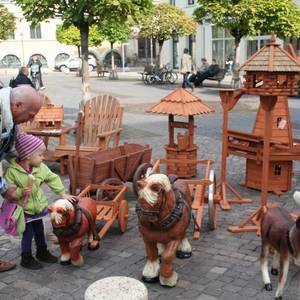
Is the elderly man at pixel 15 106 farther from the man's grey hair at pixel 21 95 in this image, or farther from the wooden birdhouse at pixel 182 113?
the wooden birdhouse at pixel 182 113

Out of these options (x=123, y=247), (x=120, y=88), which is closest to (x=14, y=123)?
(x=123, y=247)

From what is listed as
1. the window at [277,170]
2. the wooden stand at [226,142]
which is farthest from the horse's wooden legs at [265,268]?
the window at [277,170]

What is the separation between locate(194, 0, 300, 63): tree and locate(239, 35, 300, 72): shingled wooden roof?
13.5 m

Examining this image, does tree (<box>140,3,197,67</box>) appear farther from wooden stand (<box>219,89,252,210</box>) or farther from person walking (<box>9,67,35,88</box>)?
wooden stand (<box>219,89,252,210</box>)

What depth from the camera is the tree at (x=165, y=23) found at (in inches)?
1013

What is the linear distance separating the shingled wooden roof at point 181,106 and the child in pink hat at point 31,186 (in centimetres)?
291

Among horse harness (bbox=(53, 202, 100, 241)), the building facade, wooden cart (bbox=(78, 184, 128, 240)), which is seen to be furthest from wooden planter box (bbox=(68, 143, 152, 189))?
the building facade

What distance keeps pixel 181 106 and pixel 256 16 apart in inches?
492

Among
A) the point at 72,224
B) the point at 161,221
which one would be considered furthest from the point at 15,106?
the point at 161,221

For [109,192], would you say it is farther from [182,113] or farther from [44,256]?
[182,113]

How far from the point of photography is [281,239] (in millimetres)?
3709

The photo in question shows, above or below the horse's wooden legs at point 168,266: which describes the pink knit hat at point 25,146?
above

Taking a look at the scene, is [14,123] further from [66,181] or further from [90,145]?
[90,145]

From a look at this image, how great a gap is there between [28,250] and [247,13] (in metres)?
15.6
